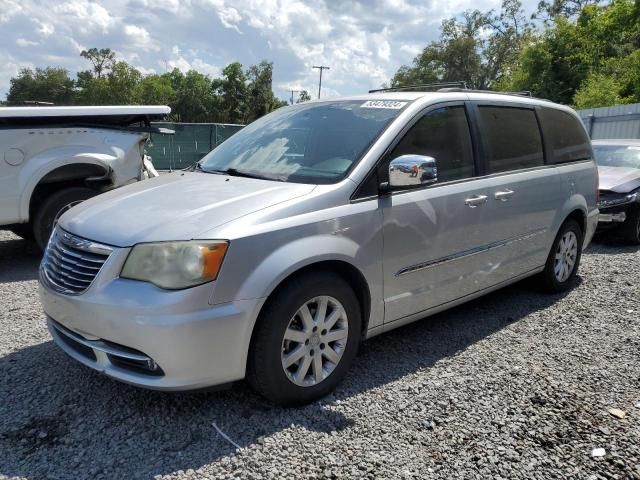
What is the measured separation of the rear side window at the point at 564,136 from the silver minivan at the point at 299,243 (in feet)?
1.28

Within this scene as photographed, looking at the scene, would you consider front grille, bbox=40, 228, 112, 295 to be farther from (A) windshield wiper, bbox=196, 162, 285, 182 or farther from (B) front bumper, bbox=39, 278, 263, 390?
(A) windshield wiper, bbox=196, 162, 285, 182

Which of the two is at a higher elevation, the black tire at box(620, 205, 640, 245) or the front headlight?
the front headlight

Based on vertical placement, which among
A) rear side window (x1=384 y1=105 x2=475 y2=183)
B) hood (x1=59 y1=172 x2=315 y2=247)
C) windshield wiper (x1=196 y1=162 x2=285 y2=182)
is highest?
rear side window (x1=384 y1=105 x2=475 y2=183)

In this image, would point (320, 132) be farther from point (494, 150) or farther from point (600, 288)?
point (600, 288)

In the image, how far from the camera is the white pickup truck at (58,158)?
577cm

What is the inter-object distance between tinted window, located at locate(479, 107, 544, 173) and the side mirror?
42.6 inches

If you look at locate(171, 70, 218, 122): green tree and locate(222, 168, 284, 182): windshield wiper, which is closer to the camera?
locate(222, 168, 284, 182): windshield wiper

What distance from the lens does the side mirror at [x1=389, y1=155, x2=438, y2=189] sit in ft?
10.6

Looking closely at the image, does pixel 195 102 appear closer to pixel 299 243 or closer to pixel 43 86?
pixel 43 86

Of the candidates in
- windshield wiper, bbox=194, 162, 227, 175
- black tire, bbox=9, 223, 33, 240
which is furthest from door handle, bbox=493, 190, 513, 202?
black tire, bbox=9, 223, 33, 240

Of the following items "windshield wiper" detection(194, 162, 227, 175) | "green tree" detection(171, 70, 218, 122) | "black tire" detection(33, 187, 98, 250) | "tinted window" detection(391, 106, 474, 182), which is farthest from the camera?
"green tree" detection(171, 70, 218, 122)

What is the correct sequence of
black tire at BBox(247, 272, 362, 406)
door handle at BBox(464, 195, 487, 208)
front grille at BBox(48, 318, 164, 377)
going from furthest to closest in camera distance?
1. door handle at BBox(464, 195, 487, 208)
2. black tire at BBox(247, 272, 362, 406)
3. front grille at BBox(48, 318, 164, 377)

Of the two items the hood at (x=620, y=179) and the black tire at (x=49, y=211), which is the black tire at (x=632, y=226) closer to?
the hood at (x=620, y=179)

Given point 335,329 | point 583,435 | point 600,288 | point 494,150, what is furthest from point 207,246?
point 600,288
